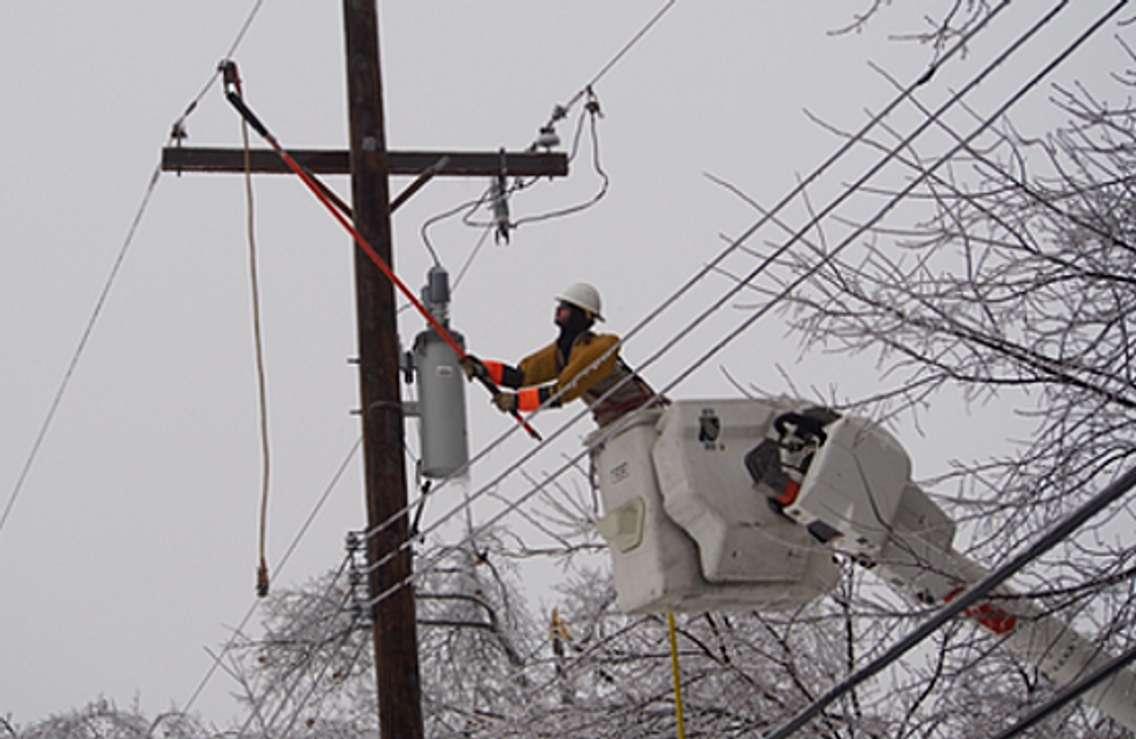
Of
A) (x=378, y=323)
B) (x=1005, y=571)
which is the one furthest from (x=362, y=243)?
(x=1005, y=571)

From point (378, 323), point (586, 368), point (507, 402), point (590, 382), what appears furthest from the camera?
point (378, 323)

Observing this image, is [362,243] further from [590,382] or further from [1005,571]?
[1005,571]

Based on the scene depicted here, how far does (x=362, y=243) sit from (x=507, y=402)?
51.3 inches

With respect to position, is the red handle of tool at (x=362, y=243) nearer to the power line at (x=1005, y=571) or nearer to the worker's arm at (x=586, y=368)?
the worker's arm at (x=586, y=368)

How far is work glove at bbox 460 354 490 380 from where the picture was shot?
9.62m

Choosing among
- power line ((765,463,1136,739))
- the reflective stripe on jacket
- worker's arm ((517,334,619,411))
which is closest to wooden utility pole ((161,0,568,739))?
the reflective stripe on jacket

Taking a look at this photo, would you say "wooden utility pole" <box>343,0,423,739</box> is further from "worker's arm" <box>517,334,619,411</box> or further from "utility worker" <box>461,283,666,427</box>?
"worker's arm" <box>517,334,619,411</box>

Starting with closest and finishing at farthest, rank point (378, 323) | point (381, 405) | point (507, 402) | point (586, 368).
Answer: point (586, 368) < point (507, 402) < point (381, 405) < point (378, 323)

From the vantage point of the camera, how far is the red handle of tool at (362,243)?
9633 mm

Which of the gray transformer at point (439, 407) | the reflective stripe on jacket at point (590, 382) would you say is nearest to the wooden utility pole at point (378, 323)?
the gray transformer at point (439, 407)

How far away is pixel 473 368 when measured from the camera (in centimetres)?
965

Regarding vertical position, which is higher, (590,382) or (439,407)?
(439,407)

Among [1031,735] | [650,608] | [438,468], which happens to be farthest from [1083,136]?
[438,468]

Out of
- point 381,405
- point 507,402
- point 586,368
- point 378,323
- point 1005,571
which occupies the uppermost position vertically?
point 378,323
